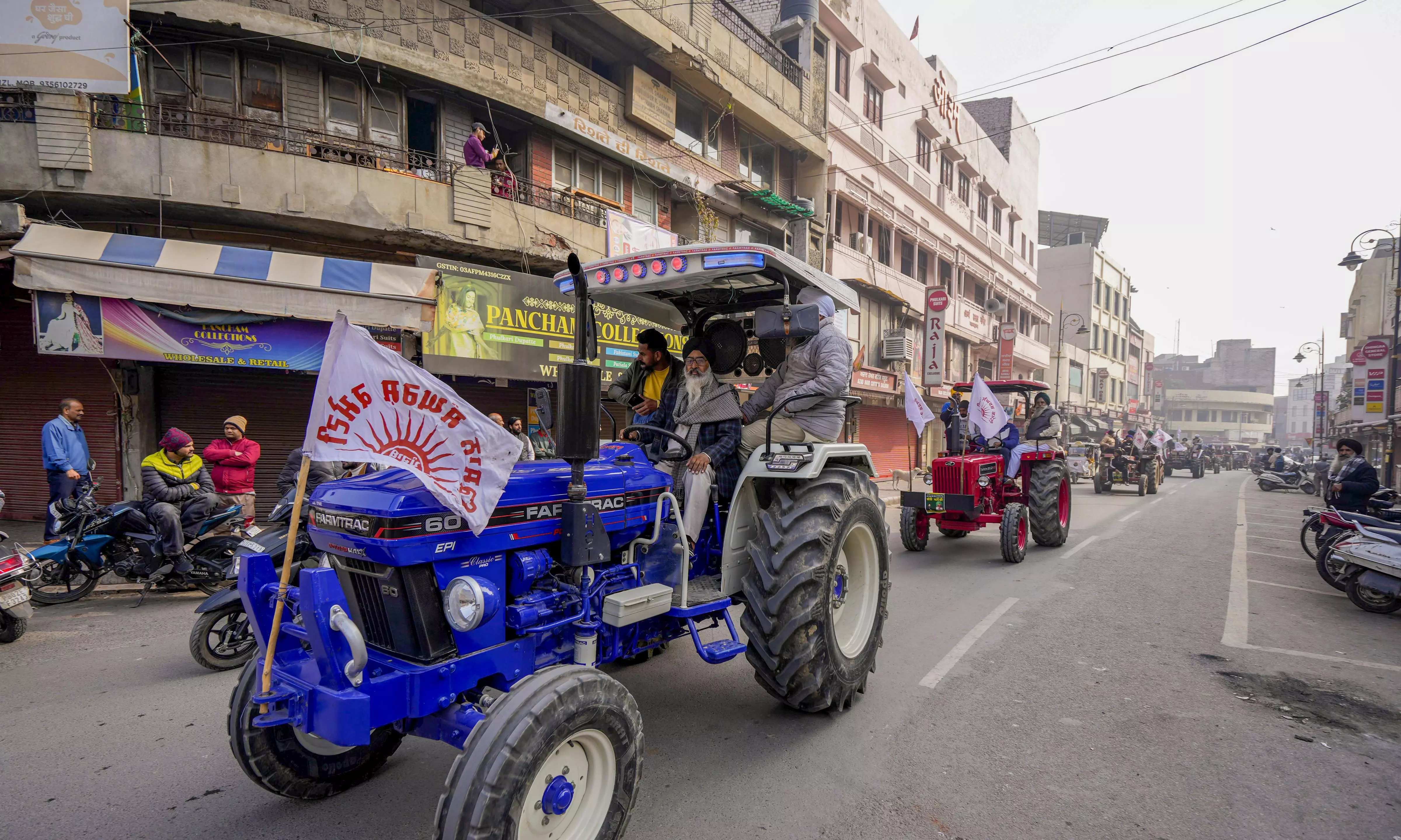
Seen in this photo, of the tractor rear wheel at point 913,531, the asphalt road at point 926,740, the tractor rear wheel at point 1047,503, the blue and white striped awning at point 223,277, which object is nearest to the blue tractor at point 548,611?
the asphalt road at point 926,740

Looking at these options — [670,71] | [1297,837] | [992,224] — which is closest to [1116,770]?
[1297,837]

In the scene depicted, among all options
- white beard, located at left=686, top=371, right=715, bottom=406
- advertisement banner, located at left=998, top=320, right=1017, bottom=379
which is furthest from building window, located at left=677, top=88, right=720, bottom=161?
advertisement banner, located at left=998, top=320, right=1017, bottom=379

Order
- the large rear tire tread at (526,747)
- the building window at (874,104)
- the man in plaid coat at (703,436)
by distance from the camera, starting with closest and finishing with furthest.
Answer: the large rear tire tread at (526,747)
the man in plaid coat at (703,436)
the building window at (874,104)

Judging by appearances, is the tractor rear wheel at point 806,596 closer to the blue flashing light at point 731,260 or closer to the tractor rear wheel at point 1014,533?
the blue flashing light at point 731,260

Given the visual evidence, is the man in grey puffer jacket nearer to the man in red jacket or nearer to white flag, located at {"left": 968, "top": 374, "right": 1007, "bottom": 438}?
white flag, located at {"left": 968, "top": 374, "right": 1007, "bottom": 438}

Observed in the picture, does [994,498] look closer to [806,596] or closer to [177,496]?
[806,596]

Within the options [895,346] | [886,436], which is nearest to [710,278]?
[895,346]

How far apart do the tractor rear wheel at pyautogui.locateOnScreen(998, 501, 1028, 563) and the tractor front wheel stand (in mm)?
786

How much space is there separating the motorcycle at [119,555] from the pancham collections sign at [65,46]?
587 centimetres

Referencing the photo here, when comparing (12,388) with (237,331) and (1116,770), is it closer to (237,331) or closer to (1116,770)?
(237,331)

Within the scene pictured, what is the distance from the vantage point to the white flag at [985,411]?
883cm

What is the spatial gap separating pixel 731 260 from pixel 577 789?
2529 millimetres

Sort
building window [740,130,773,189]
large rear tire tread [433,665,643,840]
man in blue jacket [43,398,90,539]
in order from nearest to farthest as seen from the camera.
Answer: large rear tire tread [433,665,643,840] < man in blue jacket [43,398,90,539] < building window [740,130,773,189]

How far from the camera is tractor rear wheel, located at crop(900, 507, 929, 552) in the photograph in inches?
365
